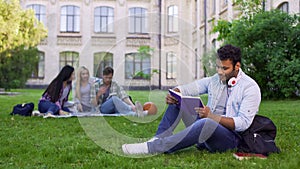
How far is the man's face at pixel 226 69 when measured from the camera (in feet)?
11.8

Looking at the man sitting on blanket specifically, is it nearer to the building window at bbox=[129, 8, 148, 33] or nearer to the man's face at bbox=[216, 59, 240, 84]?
the building window at bbox=[129, 8, 148, 33]

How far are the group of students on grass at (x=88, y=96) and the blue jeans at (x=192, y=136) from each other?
1853 millimetres

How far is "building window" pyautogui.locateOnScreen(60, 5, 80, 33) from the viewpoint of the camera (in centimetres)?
3153

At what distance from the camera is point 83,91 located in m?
6.78

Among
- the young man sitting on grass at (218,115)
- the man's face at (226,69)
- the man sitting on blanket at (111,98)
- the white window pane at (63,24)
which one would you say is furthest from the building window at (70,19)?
the man's face at (226,69)

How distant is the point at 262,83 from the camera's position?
570 inches

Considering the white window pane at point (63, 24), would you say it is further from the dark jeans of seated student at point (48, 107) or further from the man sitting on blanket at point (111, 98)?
the man sitting on blanket at point (111, 98)

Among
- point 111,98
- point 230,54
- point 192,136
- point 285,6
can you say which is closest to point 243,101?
point 230,54

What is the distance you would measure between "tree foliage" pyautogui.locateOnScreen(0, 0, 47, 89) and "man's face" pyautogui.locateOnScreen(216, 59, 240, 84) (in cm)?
1680

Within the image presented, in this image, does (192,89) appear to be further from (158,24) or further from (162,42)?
(162,42)

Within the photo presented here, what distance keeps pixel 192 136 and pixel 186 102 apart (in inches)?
13.0

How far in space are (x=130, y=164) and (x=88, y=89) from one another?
3.23 m

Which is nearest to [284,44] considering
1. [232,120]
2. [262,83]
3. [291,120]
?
[262,83]

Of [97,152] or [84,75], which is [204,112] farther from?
[84,75]
